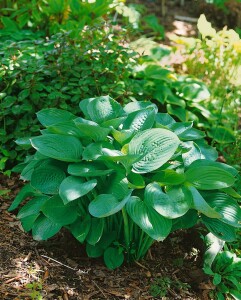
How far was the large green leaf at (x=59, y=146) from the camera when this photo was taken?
2484mm

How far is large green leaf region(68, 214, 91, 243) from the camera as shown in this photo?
2539mm

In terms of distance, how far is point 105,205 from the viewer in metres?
2.33

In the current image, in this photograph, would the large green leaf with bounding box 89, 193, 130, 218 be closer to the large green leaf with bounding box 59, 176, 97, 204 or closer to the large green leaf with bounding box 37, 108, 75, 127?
the large green leaf with bounding box 59, 176, 97, 204

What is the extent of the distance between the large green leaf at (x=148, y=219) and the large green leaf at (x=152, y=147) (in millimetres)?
176

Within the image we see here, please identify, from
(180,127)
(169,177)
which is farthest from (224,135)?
(169,177)

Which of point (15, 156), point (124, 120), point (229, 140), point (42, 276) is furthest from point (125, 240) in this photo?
point (229, 140)

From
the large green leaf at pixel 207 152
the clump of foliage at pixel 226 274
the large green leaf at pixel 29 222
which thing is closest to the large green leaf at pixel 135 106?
the large green leaf at pixel 207 152

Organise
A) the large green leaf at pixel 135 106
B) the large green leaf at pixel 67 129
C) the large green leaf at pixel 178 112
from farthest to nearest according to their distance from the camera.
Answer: the large green leaf at pixel 178 112
the large green leaf at pixel 135 106
the large green leaf at pixel 67 129

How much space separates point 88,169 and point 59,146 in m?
0.21

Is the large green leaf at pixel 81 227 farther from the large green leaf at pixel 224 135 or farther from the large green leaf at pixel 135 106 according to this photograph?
the large green leaf at pixel 224 135

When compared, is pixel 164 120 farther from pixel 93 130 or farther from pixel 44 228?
pixel 44 228

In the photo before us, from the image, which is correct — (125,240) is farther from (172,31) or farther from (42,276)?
(172,31)

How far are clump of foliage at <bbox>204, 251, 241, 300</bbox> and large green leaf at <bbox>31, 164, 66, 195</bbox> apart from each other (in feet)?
3.25

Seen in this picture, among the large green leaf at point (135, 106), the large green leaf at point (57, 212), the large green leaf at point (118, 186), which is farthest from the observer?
the large green leaf at point (135, 106)
